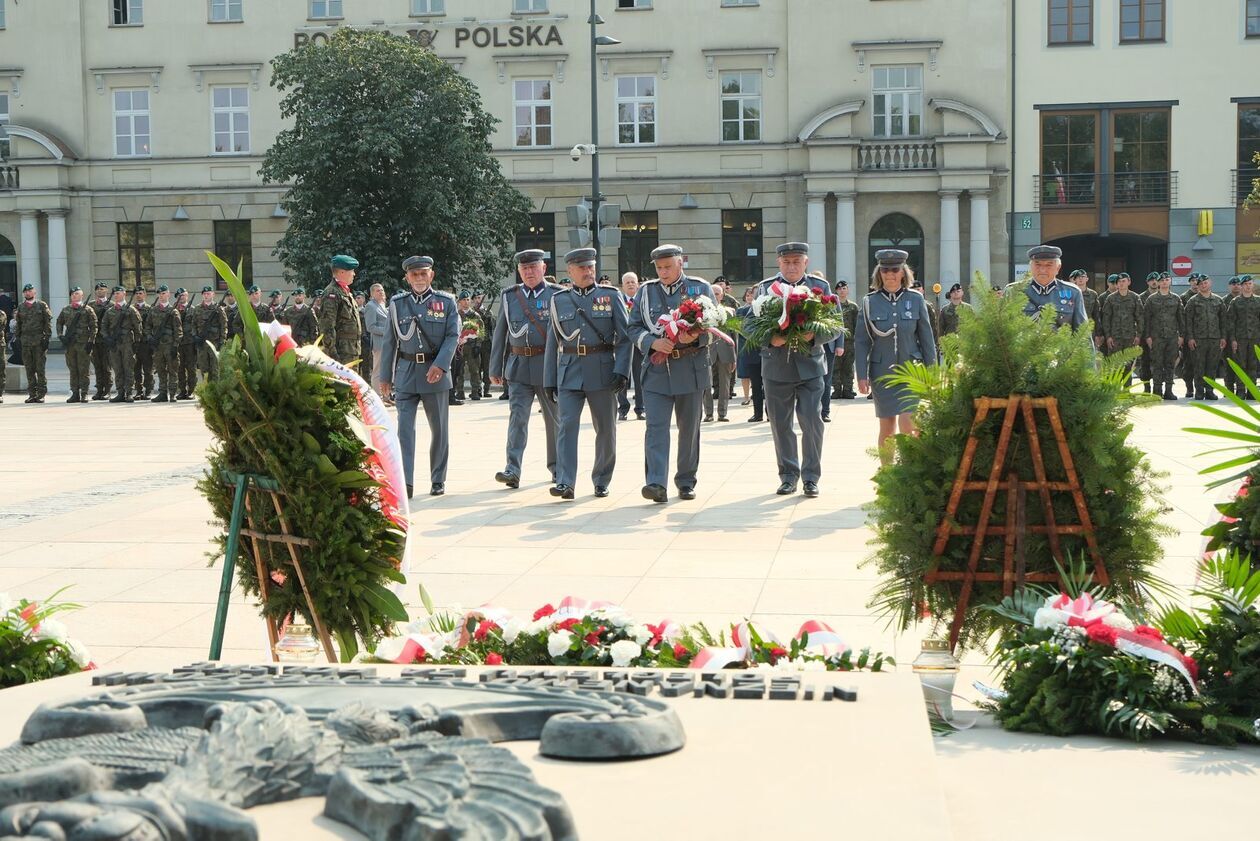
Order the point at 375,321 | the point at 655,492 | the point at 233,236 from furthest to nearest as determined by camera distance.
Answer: the point at 233,236
the point at 375,321
the point at 655,492

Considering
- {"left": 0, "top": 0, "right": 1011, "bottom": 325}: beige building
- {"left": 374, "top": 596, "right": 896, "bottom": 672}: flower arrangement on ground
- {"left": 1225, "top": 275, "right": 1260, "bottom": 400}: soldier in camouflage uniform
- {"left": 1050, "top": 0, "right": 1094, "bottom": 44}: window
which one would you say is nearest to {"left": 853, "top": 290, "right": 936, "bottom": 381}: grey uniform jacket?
{"left": 374, "top": 596, "right": 896, "bottom": 672}: flower arrangement on ground

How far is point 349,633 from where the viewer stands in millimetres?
5430

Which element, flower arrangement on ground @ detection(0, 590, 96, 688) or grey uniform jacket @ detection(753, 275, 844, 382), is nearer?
flower arrangement on ground @ detection(0, 590, 96, 688)

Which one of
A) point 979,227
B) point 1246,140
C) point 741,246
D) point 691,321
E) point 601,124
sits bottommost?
point 691,321

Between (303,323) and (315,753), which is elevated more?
(303,323)

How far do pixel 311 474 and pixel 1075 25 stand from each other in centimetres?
3882

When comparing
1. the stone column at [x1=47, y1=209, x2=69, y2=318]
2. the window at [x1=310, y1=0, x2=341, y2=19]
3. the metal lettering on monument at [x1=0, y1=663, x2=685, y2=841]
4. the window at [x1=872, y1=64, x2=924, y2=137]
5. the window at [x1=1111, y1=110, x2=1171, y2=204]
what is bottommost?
the metal lettering on monument at [x1=0, y1=663, x2=685, y2=841]

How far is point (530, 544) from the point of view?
9.70 m

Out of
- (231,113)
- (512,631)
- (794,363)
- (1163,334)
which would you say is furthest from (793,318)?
(231,113)

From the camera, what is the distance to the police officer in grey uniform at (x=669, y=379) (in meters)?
12.0

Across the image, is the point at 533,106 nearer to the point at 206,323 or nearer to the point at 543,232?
the point at 543,232

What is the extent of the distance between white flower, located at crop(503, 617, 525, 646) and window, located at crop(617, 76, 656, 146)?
120ft

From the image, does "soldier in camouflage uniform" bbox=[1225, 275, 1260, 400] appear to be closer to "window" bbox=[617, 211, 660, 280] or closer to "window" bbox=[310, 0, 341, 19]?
"window" bbox=[617, 211, 660, 280]

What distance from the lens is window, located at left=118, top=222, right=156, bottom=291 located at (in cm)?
4291
